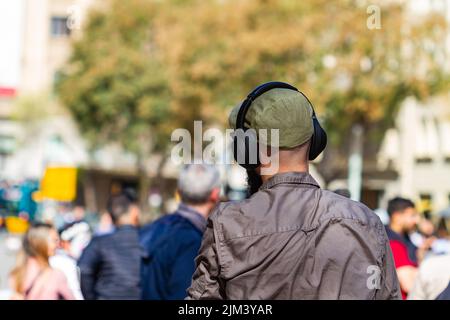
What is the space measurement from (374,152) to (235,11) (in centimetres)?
1523

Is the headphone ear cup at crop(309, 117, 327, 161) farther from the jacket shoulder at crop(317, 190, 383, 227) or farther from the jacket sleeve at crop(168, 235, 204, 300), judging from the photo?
the jacket sleeve at crop(168, 235, 204, 300)

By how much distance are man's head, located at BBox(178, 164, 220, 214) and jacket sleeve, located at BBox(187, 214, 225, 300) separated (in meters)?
2.89

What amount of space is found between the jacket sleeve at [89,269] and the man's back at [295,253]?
3.71 meters

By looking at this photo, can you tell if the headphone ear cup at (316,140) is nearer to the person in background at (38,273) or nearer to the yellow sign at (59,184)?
the person in background at (38,273)

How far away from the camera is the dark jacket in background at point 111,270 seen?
5.98 m

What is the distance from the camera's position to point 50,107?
51.5 m

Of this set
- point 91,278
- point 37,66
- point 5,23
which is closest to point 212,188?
point 91,278

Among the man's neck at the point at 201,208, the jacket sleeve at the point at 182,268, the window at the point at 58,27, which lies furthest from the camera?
the window at the point at 58,27

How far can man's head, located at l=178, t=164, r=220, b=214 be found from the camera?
534 cm

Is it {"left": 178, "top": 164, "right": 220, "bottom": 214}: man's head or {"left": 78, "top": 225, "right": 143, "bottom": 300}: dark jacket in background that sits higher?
{"left": 178, "top": 164, "right": 220, "bottom": 214}: man's head

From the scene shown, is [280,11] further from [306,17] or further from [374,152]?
[374,152]

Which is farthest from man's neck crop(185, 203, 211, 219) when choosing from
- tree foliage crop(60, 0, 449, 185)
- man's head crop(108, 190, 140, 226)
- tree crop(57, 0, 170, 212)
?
tree crop(57, 0, 170, 212)

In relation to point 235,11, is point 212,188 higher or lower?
lower

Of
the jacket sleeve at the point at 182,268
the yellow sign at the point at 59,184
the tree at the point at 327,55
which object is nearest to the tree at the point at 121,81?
the tree at the point at 327,55
